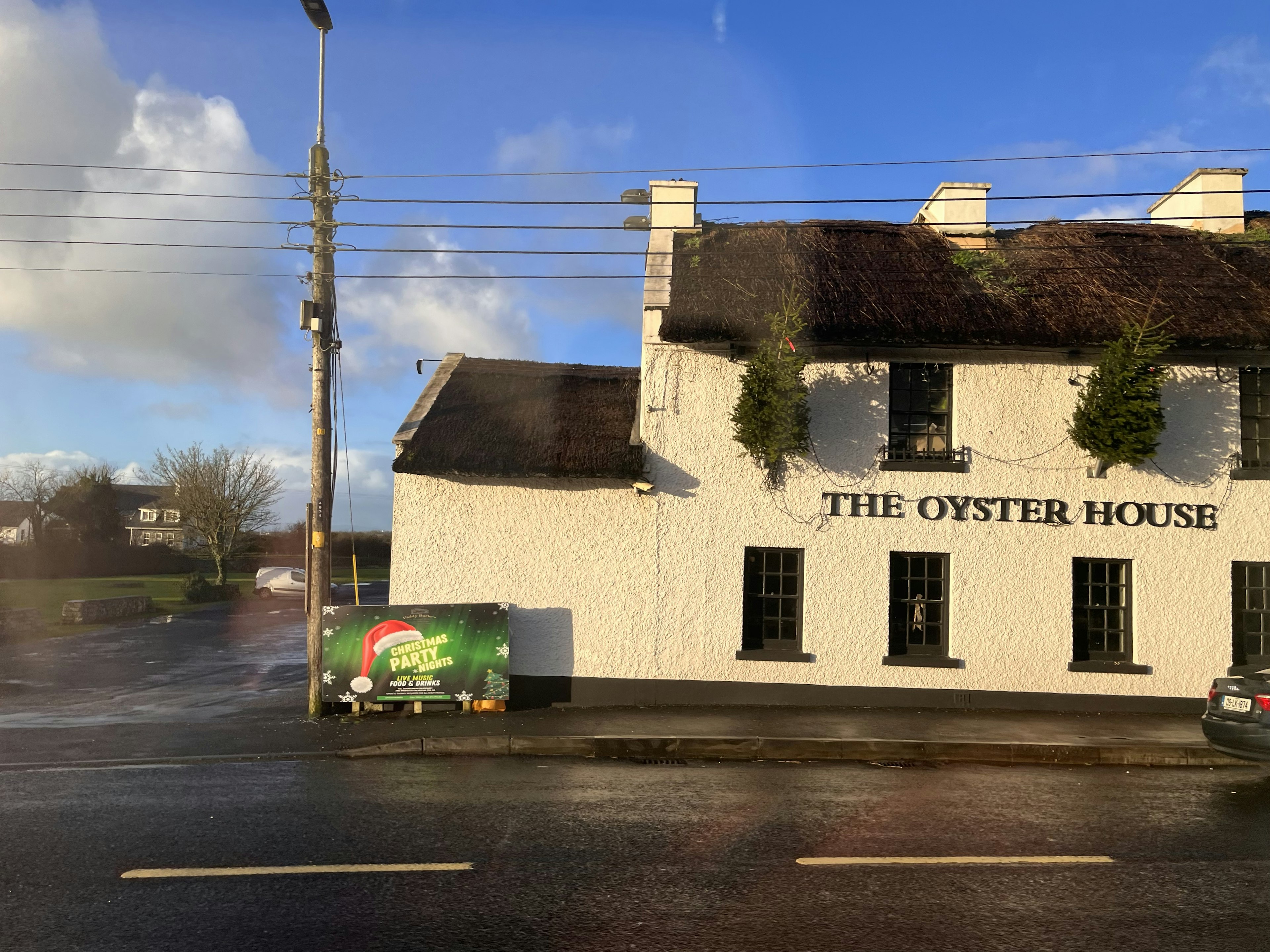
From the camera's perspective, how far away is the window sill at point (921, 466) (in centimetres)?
1362

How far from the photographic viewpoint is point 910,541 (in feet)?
44.7

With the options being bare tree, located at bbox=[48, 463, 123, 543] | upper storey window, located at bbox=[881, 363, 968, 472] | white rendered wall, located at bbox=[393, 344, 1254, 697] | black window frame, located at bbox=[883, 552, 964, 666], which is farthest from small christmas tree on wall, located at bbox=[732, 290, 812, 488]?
bare tree, located at bbox=[48, 463, 123, 543]

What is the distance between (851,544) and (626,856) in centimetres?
785

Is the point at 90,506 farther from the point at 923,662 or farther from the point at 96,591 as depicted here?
the point at 923,662

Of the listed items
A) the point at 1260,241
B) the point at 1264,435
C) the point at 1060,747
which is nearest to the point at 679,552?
the point at 1060,747

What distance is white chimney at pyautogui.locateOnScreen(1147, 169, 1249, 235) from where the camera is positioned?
1582cm

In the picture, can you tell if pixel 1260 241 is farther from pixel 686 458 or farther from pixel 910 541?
pixel 686 458

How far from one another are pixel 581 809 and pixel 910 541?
7.42m

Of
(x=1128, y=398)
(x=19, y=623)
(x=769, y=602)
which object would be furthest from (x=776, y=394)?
(x=19, y=623)

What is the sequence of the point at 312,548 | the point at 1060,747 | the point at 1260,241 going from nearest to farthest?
1. the point at 1060,747
2. the point at 312,548
3. the point at 1260,241

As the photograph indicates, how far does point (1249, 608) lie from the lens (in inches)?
537

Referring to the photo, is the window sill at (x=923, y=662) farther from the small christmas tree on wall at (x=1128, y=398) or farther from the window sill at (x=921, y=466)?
the small christmas tree on wall at (x=1128, y=398)

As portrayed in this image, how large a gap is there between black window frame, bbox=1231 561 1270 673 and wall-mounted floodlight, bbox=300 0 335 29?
48.3 ft

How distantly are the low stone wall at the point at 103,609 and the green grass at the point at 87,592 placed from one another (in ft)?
0.97
